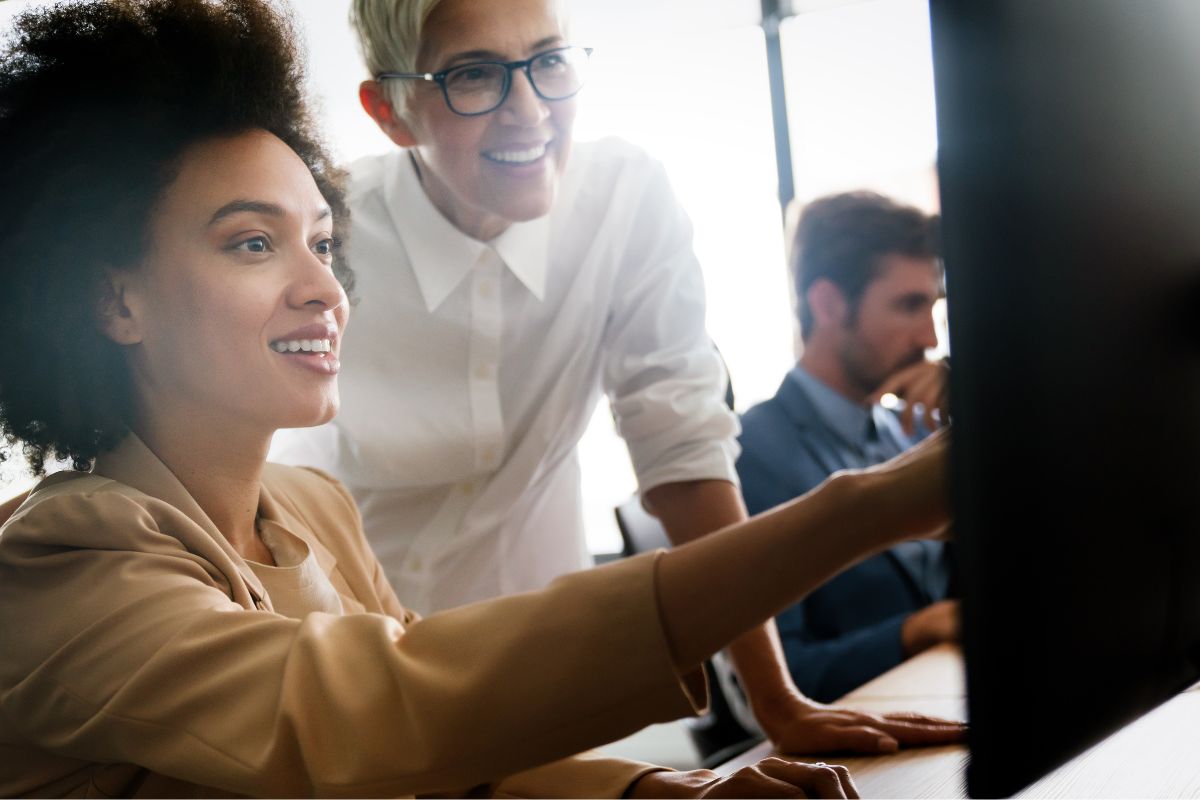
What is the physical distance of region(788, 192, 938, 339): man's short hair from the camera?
1958 mm

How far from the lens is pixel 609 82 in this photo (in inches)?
49.3

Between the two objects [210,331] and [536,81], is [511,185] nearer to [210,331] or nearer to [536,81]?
[536,81]

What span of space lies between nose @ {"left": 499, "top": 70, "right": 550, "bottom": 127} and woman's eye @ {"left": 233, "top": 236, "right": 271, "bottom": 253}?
0.99ft

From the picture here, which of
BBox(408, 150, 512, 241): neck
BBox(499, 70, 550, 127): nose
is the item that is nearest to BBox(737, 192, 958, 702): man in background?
BBox(408, 150, 512, 241): neck

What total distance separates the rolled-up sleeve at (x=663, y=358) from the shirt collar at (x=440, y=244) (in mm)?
119

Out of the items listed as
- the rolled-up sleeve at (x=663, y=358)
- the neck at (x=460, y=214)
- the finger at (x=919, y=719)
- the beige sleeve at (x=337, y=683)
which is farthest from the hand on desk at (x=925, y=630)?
the beige sleeve at (x=337, y=683)

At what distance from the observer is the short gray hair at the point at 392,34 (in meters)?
0.98

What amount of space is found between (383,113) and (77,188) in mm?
349

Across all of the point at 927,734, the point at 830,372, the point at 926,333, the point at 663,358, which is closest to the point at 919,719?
the point at 927,734

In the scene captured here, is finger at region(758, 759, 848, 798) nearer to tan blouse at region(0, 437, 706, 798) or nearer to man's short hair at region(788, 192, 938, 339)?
tan blouse at region(0, 437, 706, 798)

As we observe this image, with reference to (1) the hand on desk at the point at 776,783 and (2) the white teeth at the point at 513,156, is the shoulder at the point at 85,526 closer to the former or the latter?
(1) the hand on desk at the point at 776,783

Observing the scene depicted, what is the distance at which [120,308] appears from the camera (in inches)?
30.0

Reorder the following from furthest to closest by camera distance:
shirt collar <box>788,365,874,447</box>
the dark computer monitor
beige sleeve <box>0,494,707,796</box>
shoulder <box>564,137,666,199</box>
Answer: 1. shirt collar <box>788,365,874,447</box>
2. shoulder <box>564,137,666,199</box>
3. beige sleeve <box>0,494,707,796</box>
4. the dark computer monitor

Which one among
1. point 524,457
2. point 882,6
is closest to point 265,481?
point 524,457
